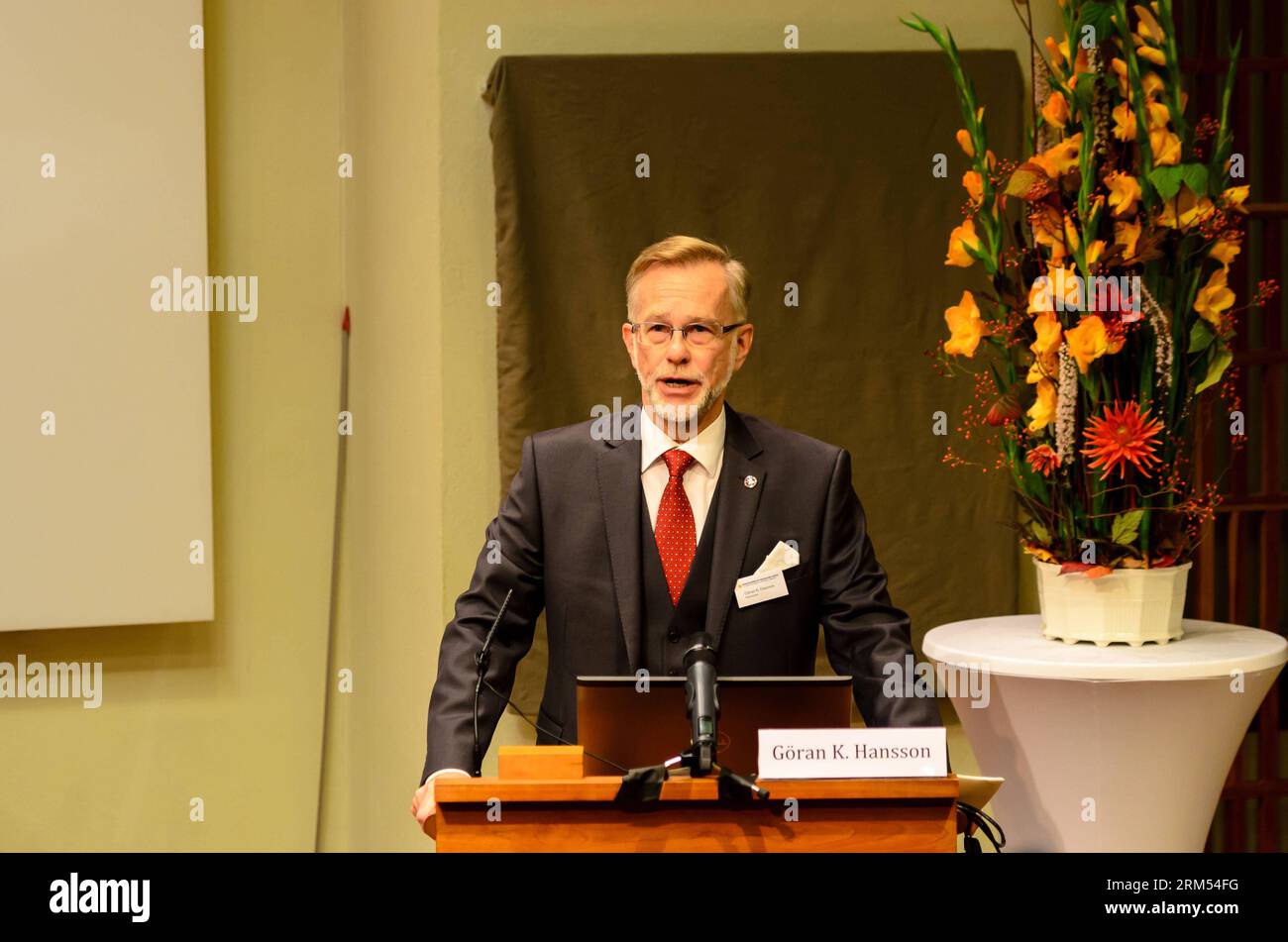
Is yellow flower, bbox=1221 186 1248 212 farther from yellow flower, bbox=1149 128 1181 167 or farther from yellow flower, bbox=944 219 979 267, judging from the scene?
yellow flower, bbox=944 219 979 267

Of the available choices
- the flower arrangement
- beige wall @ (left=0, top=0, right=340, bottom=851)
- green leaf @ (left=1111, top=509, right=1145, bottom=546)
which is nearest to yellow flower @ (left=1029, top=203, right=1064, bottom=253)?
the flower arrangement

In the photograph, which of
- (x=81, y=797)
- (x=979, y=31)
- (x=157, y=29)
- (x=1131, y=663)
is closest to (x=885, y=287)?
(x=979, y=31)

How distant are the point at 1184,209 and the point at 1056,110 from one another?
11.5 inches

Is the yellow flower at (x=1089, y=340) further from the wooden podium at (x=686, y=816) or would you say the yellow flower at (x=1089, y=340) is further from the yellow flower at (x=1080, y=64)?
the wooden podium at (x=686, y=816)

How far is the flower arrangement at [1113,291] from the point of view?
2.34 m

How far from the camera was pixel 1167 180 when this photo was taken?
231 centimetres

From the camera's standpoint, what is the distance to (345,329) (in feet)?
11.7

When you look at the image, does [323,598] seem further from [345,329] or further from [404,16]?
[404,16]

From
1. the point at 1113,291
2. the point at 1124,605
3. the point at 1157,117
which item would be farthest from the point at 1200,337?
the point at 1124,605

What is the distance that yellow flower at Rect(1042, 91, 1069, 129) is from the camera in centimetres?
244

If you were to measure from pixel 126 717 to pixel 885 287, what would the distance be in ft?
7.19

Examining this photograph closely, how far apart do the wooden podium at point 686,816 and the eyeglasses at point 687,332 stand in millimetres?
928

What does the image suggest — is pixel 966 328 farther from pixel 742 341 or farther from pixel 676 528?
pixel 676 528

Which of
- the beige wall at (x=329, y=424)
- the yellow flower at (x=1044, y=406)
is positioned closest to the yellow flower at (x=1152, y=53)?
the yellow flower at (x=1044, y=406)
